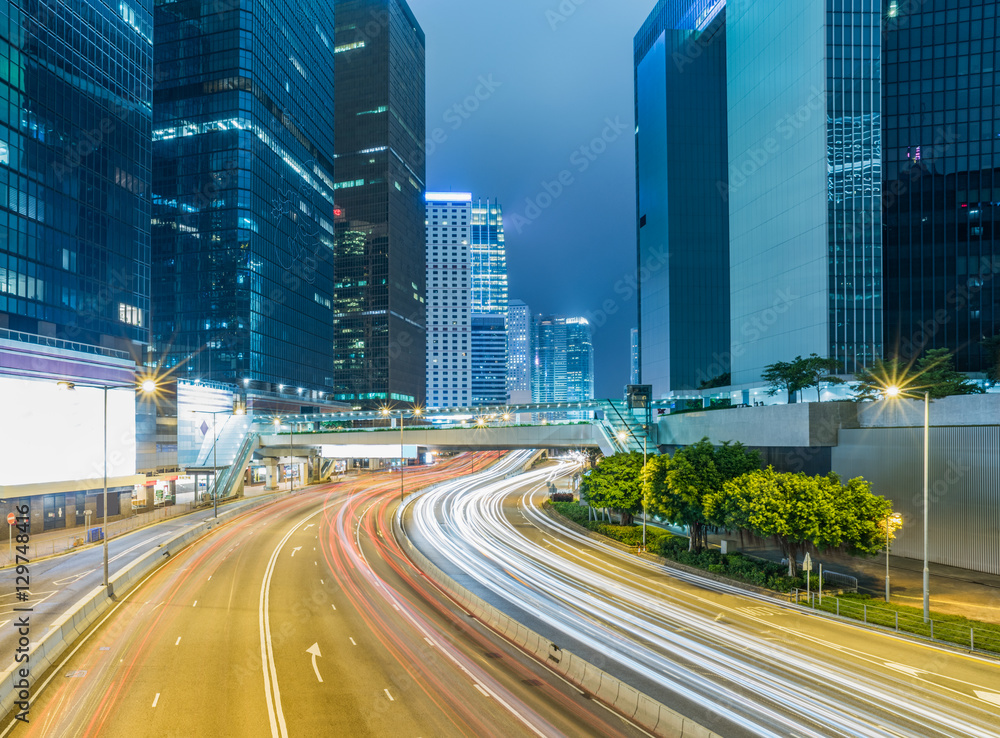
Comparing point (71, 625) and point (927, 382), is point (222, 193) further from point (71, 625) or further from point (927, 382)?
point (927, 382)

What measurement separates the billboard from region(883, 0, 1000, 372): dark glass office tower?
8194 centimetres

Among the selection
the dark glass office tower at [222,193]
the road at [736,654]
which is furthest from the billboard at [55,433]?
the dark glass office tower at [222,193]

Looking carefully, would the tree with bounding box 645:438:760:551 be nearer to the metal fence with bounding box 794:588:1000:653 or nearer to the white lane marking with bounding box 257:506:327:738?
the metal fence with bounding box 794:588:1000:653

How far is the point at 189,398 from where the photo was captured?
79375 mm

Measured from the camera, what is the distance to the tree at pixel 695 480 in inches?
1544

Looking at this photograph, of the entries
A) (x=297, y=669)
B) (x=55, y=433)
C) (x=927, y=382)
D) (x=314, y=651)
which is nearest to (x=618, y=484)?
(x=927, y=382)

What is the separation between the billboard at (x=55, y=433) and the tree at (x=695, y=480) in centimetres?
5048

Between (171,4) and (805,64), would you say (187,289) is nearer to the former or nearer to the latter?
(171,4)

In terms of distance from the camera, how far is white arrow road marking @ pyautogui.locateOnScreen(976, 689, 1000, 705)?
1872cm

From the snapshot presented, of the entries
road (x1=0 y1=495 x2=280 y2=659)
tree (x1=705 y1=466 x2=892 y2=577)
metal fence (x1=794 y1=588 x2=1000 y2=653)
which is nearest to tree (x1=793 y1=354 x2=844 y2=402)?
tree (x1=705 y1=466 x2=892 y2=577)

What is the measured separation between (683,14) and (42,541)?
125 meters

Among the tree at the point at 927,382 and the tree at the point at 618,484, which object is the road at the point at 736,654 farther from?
the tree at the point at 927,382

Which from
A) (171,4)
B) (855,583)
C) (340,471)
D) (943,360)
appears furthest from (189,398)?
(171,4)

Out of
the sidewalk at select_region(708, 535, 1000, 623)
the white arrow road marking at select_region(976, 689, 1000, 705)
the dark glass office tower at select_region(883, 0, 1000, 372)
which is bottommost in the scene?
the sidewalk at select_region(708, 535, 1000, 623)
